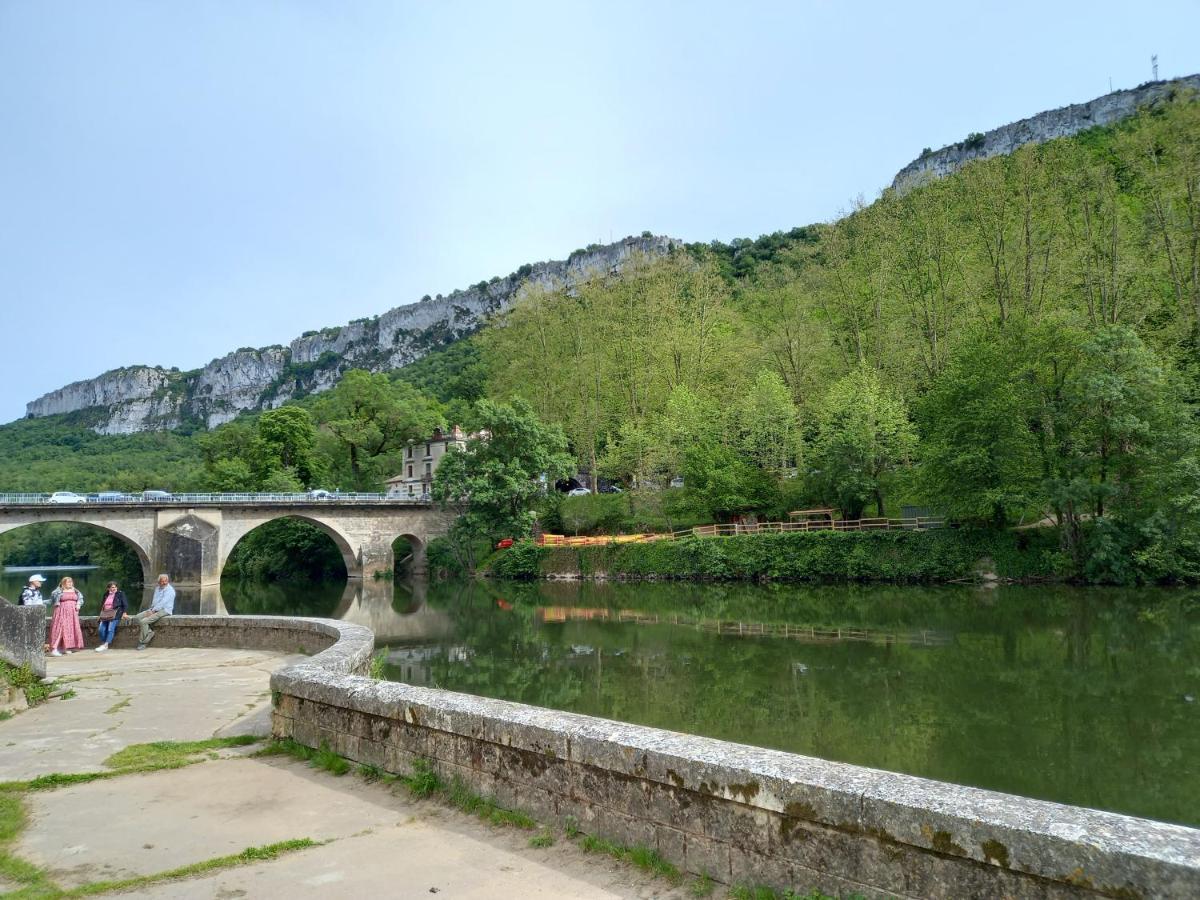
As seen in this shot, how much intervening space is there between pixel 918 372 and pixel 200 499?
3918 centimetres

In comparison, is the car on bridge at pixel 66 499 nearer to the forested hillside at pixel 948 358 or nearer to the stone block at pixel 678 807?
the forested hillside at pixel 948 358

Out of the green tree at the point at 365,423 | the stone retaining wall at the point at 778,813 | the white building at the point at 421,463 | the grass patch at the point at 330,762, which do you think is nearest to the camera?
the stone retaining wall at the point at 778,813

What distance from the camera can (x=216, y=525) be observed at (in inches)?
1650

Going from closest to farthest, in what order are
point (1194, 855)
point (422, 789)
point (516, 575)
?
point (1194, 855) → point (422, 789) → point (516, 575)

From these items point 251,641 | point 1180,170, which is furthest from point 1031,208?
point 251,641

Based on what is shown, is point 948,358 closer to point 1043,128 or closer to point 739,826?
point 739,826

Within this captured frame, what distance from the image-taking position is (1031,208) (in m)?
31.0

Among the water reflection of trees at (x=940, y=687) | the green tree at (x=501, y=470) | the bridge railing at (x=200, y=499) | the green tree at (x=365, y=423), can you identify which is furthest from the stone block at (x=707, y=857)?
the green tree at (x=365, y=423)

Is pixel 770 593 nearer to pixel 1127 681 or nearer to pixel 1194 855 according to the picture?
pixel 1127 681

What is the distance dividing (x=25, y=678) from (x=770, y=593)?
24.7m

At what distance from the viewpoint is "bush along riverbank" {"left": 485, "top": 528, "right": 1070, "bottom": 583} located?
29.0 metres

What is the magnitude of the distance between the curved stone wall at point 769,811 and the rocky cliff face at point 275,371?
13321 cm

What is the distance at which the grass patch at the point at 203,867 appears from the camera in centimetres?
323

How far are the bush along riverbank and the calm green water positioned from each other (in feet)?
11.0
